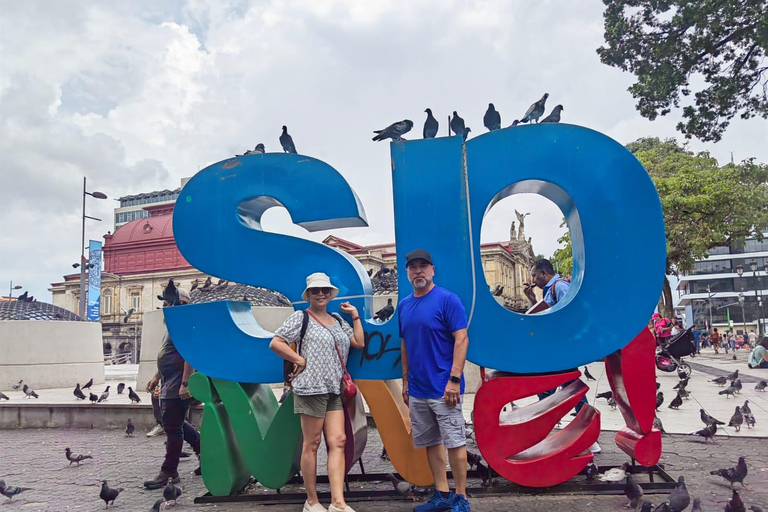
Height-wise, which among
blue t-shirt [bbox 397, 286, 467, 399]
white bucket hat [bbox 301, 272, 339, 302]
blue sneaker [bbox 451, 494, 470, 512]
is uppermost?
white bucket hat [bbox 301, 272, 339, 302]

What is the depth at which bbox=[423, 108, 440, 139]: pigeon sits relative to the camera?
497cm

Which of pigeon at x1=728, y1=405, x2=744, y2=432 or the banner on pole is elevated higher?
the banner on pole

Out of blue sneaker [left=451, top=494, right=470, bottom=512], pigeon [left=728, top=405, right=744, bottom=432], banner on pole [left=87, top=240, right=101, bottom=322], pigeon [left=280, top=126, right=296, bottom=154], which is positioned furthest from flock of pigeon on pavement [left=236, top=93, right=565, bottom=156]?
banner on pole [left=87, top=240, right=101, bottom=322]

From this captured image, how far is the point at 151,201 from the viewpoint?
104812mm

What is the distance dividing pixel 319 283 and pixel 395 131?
4.88ft

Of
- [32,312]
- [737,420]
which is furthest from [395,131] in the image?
[32,312]

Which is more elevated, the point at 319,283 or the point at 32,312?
the point at 32,312

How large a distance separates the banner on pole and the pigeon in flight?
2545cm

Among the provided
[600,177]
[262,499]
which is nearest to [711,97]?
[600,177]

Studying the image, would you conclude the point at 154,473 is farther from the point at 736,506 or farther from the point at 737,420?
the point at 737,420

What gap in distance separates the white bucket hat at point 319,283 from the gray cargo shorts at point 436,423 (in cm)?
102

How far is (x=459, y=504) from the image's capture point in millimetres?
4117

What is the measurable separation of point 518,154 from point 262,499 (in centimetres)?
357

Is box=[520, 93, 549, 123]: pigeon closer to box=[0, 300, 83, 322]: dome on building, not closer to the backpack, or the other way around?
the backpack
